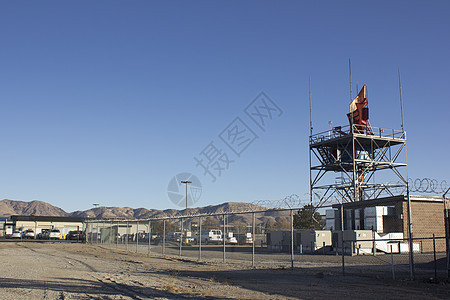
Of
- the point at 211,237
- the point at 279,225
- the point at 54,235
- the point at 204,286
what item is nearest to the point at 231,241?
the point at 211,237

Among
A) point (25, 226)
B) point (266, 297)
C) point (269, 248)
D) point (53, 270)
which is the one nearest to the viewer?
point (266, 297)

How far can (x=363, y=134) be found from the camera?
50500 millimetres

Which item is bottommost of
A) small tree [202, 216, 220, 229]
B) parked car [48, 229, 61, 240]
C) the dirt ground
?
parked car [48, 229, 61, 240]

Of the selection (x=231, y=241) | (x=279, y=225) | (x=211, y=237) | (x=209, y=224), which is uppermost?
(x=209, y=224)

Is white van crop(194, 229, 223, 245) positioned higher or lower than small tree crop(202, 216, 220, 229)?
lower

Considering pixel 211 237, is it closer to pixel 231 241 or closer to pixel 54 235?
pixel 231 241

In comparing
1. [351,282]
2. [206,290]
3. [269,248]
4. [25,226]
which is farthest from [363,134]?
[25,226]

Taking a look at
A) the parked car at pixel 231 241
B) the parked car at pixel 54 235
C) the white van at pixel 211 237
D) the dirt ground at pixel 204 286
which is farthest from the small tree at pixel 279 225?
the dirt ground at pixel 204 286

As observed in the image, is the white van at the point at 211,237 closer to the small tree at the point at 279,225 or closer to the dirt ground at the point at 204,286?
the small tree at the point at 279,225

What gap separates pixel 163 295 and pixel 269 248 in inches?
1087

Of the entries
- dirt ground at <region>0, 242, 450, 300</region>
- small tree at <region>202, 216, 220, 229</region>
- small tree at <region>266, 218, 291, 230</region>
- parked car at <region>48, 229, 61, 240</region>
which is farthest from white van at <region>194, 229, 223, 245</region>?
dirt ground at <region>0, 242, 450, 300</region>

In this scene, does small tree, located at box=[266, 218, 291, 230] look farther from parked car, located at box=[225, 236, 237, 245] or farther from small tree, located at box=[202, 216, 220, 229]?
small tree, located at box=[202, 216, 220, 229]

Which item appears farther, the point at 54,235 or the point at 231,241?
the point at 54,235

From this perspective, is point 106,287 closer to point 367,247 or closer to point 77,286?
point 77,286
